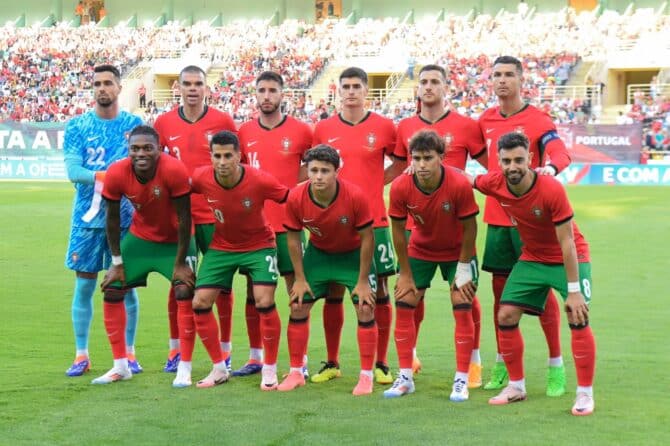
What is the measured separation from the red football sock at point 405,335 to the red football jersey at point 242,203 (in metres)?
1.19

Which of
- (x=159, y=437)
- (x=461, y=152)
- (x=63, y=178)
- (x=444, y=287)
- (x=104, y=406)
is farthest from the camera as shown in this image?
(x=63, y=178)

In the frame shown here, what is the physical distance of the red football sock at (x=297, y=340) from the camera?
8008 mm

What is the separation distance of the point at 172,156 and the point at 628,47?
128 ft

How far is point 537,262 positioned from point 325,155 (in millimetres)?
1690

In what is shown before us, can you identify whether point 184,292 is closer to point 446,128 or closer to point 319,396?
point 319,396

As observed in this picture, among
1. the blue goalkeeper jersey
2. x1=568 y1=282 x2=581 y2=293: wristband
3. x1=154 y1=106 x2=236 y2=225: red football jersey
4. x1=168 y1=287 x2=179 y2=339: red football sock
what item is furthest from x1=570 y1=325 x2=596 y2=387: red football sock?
the blue goalkeeper jersey

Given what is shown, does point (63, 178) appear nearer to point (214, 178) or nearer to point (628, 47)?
point (628, 47)

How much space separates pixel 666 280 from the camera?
44.3ft

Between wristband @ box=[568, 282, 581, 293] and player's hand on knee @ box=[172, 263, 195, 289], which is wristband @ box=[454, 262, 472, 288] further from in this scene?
player's hand on knee @ box=[172, 263, 195, 289]

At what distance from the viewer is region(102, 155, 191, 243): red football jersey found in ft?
26.4

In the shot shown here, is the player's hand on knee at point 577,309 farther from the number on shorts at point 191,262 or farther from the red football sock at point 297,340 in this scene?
the number on shorts at point 191,262

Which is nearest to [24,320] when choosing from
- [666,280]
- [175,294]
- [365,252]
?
[175,294]

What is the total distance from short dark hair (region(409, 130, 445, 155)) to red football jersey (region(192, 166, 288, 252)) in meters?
1.17

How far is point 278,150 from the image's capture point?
8.64 metres
